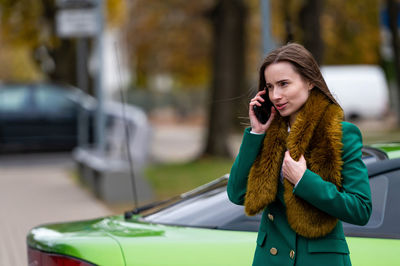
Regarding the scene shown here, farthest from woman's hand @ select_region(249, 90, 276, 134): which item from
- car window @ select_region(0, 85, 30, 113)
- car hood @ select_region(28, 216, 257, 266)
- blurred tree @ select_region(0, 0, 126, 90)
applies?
blurred tree @ select_region(0, 0, 126, 90)

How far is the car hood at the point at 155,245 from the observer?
3482mm

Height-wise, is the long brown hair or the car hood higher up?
the long brown hair

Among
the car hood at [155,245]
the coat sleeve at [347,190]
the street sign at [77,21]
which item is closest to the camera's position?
the coat sleeve at [347,190]

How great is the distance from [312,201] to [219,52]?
13256mm

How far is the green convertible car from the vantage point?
11.4 feet

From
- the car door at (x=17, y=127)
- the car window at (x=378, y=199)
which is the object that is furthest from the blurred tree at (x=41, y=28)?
the car window at (x=378, y=199)

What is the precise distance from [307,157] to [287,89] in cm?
23

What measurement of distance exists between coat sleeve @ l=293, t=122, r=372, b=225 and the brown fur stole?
0.10ft

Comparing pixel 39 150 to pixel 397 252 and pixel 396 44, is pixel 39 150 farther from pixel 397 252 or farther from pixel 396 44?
pixel 397 252

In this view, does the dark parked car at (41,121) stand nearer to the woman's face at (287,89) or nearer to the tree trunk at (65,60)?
the tree trunk at (65,60)

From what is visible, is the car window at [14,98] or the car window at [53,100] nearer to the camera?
the car window at [53,100]

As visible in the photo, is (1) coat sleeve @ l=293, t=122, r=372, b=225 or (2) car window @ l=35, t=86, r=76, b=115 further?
(2) car window @ l=35, t=86, r=76, b=115

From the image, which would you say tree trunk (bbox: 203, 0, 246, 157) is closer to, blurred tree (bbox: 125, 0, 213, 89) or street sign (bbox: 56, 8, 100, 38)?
street sign (bbox: 56, 8, 100, 38)

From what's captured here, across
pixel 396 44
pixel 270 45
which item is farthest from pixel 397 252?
pixel 396 44
